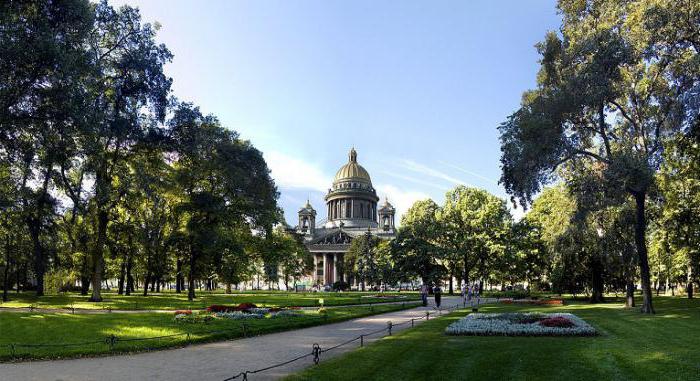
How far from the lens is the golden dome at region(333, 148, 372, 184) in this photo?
16580cm

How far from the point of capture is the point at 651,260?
2356 inches

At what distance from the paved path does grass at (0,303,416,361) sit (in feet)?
2.45

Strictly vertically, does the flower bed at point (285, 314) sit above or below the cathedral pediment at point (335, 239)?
below

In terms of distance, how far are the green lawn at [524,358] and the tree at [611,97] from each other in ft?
37.1

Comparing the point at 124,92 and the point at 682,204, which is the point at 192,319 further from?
the point at 682,204

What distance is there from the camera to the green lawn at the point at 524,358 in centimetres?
1281

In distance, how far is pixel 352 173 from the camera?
167 m

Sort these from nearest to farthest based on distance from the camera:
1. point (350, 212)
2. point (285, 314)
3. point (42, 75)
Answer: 1. point (42, 75)
2. point (285, 314)
3. point (350, 212)

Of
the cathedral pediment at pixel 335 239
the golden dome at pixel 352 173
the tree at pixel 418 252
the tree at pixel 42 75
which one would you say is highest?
the golden dome at pixel 352 173

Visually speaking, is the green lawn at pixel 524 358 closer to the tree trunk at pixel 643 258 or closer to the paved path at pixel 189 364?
the paved path at pixel 189 364

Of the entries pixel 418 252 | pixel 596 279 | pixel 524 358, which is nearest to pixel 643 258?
pixel 596 279

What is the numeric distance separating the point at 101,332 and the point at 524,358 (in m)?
15.7

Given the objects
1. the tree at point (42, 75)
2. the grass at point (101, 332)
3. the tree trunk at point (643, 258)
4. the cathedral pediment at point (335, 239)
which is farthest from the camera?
the cathedral pediment at point (335, 239)

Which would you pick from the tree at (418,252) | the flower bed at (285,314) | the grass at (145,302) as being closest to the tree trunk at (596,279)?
the grass at (145,302)
